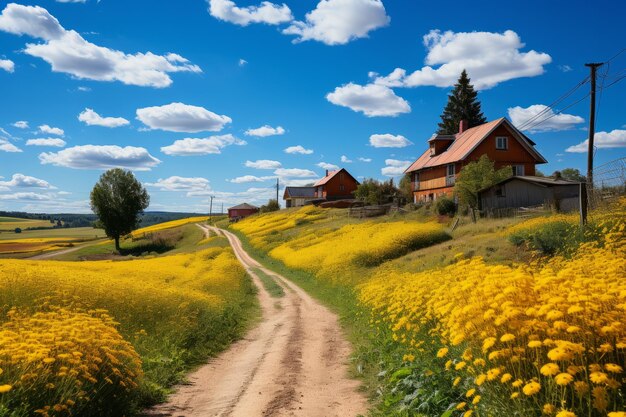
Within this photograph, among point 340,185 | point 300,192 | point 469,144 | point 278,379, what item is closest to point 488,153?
point 469,144

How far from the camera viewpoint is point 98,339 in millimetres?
7914

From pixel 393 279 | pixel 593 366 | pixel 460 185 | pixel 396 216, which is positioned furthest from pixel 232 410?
pixel 396 216

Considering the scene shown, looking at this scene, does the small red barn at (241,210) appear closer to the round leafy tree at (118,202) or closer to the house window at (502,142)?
the round leafy tree at (118,202)

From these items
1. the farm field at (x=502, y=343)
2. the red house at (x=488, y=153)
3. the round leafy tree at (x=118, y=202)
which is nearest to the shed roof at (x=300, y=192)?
the round leafy tree at (x=118, y=202)

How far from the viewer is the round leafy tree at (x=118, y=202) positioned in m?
82.9

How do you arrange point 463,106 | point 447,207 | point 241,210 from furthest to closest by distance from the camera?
point 241,210 → point 463,106 → point 447,207

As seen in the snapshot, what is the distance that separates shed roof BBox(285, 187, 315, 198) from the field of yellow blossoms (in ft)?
299

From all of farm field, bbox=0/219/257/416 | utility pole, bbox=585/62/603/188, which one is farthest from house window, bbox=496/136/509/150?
farm field, bbox=0/219/257/416

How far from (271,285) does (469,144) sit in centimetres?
3110

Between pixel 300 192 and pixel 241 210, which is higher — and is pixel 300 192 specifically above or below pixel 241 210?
above

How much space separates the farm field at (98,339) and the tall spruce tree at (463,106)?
62124 mm

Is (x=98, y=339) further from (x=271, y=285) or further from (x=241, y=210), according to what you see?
(x=241, y=210)

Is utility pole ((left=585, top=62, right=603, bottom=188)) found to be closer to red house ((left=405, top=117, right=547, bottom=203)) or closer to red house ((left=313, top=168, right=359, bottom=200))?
red house ((left=405, top=117, right=547, bottom=203))

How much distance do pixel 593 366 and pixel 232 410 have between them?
5902 mm
